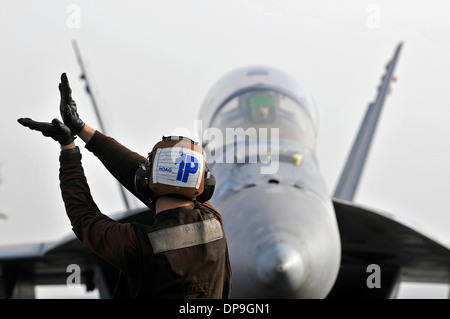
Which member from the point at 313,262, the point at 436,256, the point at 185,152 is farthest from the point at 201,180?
the point at 436,256

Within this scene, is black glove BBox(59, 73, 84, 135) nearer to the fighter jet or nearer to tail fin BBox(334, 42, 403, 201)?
the fighter jet

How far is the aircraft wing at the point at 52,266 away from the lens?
21.4ft

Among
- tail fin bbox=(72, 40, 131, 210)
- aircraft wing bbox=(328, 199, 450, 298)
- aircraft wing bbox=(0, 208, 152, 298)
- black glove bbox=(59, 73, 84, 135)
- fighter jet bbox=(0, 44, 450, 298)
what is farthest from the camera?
tail fin bbox=(72, 40, 131, 210)

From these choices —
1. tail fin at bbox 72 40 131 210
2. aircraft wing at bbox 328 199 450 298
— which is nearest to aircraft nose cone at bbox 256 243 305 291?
aircraft wing at bbox 328 199 450 298

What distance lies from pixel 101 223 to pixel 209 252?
373mm

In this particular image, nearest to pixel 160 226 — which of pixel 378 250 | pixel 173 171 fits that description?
pixel 173 171

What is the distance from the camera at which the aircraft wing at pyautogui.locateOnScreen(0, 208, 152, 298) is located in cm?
652

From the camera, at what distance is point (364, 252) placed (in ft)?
20.8

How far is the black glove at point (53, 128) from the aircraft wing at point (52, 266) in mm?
3656

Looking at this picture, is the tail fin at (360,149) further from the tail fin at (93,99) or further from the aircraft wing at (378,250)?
the tail fin at (93,99)

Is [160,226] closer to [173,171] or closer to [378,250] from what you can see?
[173,171]

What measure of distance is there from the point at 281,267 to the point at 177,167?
213cm

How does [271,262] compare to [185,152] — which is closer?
[185,152]
